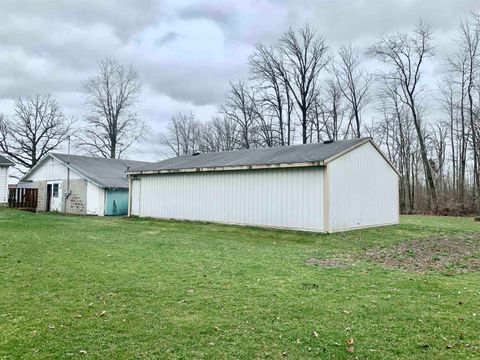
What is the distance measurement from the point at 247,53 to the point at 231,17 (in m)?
22.4

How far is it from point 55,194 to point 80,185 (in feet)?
10.3

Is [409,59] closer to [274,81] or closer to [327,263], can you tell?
[274,81]

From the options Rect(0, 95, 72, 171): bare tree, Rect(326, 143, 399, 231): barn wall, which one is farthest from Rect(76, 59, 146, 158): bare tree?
Rect(326, 143, 399, 231): barn wall

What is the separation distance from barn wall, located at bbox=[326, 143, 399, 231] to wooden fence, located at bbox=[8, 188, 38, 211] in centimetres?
1824

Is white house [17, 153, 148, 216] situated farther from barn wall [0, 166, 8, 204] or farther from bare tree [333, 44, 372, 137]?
bare tree [333, 44, 372, 137]

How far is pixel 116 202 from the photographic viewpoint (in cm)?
2291

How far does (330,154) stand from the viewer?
1381cm

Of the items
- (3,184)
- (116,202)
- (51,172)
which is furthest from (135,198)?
(51,172)

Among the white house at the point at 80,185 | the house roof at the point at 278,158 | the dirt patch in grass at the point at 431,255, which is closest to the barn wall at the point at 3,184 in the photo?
the white house at the point at 80,185

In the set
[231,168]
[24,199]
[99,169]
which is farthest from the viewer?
[99,169]

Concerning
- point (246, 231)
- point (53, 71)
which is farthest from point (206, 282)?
point (53, 71)

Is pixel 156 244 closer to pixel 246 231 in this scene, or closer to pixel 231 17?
pixel 246 231

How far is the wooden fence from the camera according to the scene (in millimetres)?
23188

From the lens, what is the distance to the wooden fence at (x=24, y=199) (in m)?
23.2
